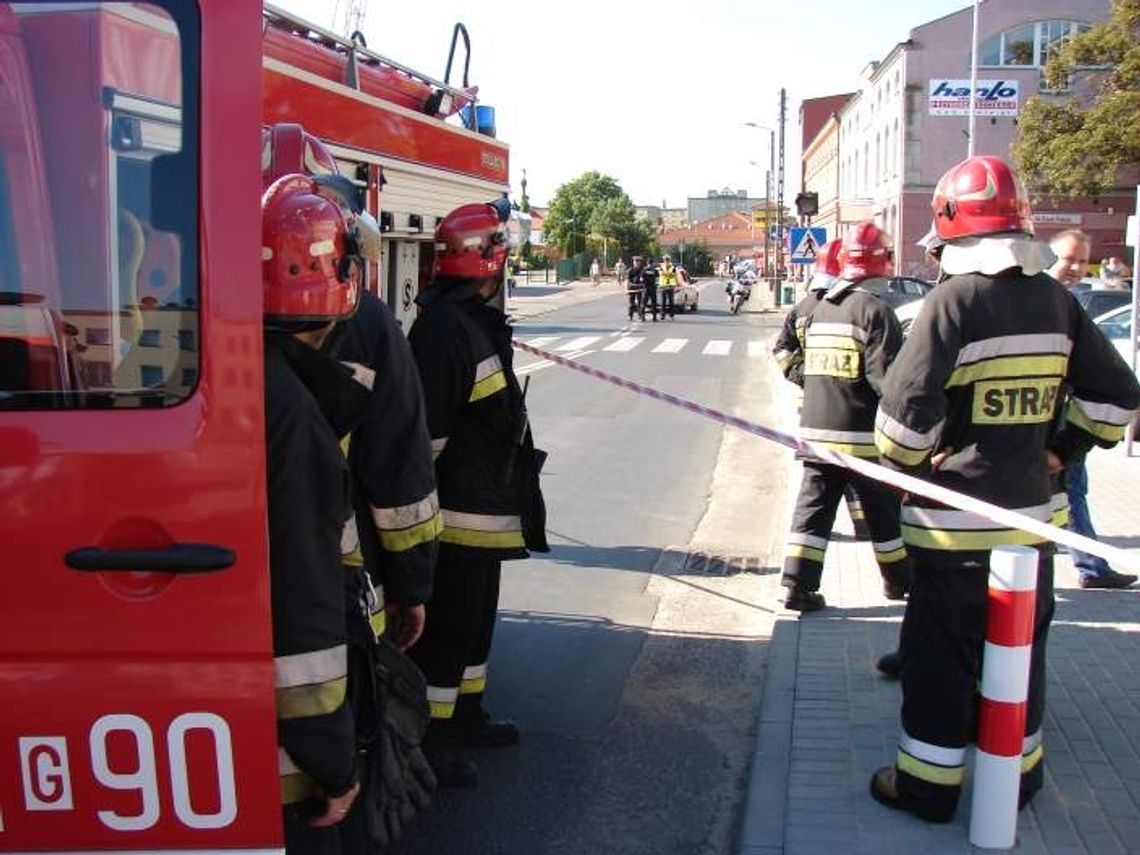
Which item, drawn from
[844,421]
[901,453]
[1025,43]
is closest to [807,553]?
[844,421]

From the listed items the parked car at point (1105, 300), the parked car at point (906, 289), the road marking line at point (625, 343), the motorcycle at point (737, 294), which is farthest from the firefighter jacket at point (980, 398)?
the motorcycle at point (737, 294)

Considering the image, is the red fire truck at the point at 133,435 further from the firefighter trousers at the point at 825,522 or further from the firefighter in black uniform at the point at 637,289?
the firefighter in black uniform at the point at 637,289

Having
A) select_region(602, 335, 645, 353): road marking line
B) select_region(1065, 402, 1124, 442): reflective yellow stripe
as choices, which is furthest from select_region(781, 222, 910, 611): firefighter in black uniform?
select_region(602, 335, 645, 353): road marking line

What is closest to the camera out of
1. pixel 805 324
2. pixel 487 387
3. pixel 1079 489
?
pixel 487 387

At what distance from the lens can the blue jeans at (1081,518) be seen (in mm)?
6086

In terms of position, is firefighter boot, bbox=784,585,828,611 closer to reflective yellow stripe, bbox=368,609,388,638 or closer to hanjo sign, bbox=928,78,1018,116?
reflective yellow stripe, bbox=368,609,388,638

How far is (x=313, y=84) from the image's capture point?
3973 mm

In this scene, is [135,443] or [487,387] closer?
[135,443]

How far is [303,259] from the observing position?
2338mm

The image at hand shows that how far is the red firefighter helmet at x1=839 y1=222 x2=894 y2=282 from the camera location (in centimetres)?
581

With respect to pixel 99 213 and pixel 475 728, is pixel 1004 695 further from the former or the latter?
pixel 99 213

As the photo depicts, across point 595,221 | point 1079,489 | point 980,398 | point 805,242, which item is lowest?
point 1079,489

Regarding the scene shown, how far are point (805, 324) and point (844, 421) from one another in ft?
2.76

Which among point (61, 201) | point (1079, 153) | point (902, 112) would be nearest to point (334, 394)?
point (61, 201)
